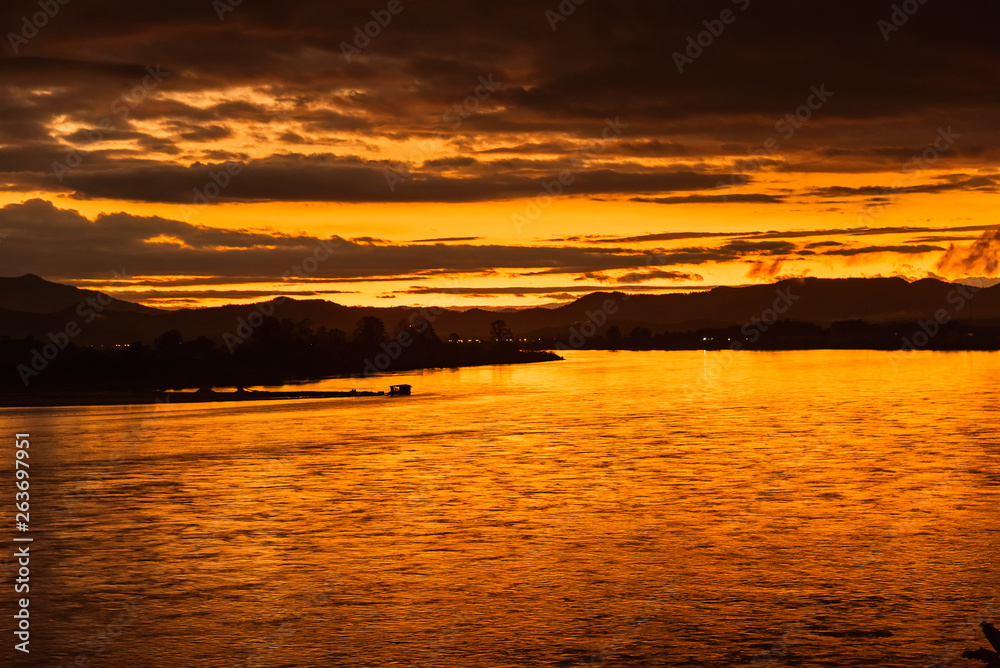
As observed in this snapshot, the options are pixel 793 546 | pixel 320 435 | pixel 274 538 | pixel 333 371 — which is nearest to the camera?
pixel 793 546

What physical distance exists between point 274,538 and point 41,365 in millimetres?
98272

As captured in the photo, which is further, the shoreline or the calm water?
the shoreline

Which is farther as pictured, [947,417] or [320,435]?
[947,417]

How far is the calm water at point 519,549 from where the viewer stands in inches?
680

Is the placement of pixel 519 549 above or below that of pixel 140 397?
below

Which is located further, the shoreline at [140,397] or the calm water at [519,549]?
the shoreline at [140,397]

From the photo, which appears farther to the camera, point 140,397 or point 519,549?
point 140,397

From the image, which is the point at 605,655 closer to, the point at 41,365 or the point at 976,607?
the point at 976,607

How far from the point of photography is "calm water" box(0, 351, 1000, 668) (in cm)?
1728

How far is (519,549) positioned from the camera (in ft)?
79.9

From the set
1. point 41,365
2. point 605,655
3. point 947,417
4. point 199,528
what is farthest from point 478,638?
point 41,365

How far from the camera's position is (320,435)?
54500mm

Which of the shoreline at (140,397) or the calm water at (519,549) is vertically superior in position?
the shoreline at (140,397)

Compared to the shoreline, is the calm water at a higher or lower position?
lower
